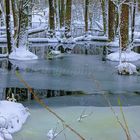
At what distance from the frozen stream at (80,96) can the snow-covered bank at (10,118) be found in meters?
0.14

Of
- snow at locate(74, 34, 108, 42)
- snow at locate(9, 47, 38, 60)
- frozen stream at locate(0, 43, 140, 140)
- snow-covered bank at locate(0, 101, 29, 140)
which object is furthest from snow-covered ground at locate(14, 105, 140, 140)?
snow at locate(74, 34, 108, 42)

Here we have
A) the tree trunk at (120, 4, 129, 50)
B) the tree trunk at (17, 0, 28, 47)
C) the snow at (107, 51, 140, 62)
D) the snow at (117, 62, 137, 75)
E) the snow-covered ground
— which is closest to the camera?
the snow-covered ground

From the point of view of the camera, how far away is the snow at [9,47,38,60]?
60.5 ft

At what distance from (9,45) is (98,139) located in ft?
44.2

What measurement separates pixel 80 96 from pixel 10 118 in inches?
124

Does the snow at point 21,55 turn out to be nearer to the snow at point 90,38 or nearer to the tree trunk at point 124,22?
the tree trunk at point 124,22

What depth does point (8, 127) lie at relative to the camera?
687 cm

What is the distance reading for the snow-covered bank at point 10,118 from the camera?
21.1 feet

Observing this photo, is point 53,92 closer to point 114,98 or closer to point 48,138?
point 114,98

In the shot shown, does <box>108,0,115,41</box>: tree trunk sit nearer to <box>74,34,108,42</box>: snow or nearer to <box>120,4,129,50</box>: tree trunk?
<box>120,4,129,50</box>: tree trunk

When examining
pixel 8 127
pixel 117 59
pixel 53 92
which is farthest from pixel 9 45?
pixel 8 127

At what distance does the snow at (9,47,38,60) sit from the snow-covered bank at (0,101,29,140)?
10.5 meters

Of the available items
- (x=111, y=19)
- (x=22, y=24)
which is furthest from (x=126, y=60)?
(x=111, y=19)

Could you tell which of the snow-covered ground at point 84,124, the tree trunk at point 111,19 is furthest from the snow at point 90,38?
the snow-covered ground at point 84,124
